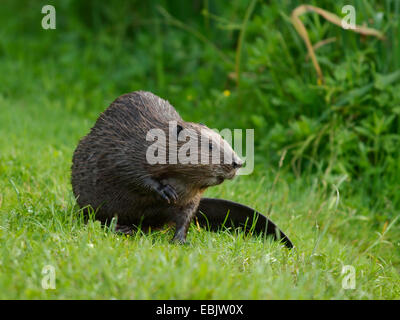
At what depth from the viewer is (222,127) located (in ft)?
19.9

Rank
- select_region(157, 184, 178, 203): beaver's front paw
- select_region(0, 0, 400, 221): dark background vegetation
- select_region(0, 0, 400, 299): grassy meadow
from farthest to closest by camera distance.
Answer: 1. select_region(0, 0, 400, 221): dark background vegetation
2. select_region(157, 184, 178, 203): beaver's front paw
3. select_region(0, 0, 400, 299): grassy meadow

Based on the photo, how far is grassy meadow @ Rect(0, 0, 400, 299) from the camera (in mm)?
2742

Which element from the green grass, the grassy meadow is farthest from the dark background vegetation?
the green grass

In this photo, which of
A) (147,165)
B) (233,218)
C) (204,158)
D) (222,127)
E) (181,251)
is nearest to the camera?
(181,251)

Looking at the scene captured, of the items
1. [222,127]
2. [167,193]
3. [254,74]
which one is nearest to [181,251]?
[167,193]

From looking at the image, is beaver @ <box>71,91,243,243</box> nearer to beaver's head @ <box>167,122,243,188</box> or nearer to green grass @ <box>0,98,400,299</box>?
beaver's head @ <box>167,122,243,188</box>

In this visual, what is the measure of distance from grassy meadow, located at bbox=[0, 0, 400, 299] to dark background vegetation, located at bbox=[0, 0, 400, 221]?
18 millimetres

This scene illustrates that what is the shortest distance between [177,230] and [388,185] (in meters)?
2.15

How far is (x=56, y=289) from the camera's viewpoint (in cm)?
254

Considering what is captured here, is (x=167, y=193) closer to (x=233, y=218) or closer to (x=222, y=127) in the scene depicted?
(x=233, y=218)

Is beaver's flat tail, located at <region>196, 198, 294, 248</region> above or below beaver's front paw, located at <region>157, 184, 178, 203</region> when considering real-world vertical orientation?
below

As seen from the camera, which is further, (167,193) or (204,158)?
(167,193)

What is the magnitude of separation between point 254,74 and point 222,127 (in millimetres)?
616

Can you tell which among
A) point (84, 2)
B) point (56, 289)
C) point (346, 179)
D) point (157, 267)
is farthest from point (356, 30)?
point (84, 2)
